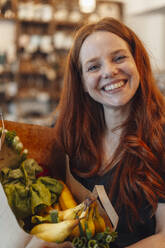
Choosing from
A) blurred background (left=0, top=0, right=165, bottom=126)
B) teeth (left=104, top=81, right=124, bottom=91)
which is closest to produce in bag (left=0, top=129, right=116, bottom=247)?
teeth (left=104, top=81, right=124, bottom=91)

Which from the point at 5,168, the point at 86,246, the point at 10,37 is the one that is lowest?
the point at 86,246

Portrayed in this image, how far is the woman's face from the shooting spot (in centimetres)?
108

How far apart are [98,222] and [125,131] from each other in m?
0.50

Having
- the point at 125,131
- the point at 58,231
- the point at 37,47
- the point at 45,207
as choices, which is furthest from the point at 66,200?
the point at 37,47

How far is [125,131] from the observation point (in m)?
1.17

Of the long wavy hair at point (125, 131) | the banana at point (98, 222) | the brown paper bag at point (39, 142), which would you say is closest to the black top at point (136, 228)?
the long wavy hair at point (125, 131)

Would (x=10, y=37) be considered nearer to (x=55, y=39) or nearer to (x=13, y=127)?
(x=55, y=39)

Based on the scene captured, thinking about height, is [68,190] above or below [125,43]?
below

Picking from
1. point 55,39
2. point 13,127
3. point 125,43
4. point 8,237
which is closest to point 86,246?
point 8,237

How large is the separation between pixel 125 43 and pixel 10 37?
15.2ft

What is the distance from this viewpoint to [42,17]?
542 cm

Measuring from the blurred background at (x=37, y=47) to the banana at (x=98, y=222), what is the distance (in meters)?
4.45

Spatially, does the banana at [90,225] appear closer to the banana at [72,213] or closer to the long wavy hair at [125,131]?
the banana at [72,213]

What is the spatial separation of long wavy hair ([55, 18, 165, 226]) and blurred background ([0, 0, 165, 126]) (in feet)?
12.9
